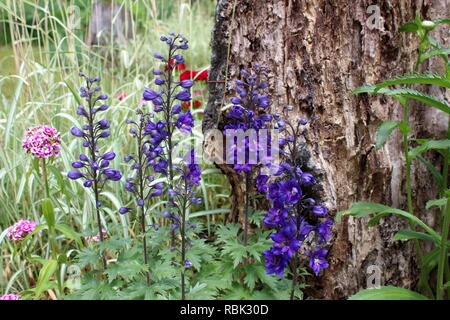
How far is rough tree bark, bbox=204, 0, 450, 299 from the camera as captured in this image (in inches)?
86.3

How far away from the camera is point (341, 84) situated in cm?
221

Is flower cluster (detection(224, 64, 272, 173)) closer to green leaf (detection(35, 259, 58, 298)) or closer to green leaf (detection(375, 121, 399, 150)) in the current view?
green leaf (detection(375, 121, 399, 150))

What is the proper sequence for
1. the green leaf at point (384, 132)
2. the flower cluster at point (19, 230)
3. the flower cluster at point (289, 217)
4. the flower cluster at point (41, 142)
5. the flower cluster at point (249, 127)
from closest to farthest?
the flower cluster at point (289, 217) → the green leaf at point (384, 132) → the flower cluster at point (249, 127) → the flower cluster at point (41, 142) → the flower cluster at point (19, 230)

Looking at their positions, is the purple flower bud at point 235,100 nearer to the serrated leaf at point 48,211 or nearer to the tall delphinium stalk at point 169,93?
the tall delphinium stalk at point 169,93

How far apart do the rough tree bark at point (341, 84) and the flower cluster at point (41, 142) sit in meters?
0.92

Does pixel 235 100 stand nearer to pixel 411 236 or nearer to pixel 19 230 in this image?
pixel 411 236

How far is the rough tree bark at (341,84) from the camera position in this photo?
7.19ft

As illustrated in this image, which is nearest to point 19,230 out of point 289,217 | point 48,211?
point 48,211

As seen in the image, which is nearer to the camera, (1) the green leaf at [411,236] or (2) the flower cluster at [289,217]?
(2) the flower cluster at [289,217]

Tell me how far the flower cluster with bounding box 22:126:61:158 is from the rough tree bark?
3.03ft

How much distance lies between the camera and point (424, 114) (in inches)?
97.0

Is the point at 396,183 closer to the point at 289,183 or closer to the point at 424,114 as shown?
the point at 424,114

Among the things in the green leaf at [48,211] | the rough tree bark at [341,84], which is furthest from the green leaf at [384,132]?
the green leaf at [48,211]

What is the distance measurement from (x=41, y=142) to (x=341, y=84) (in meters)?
1.50
